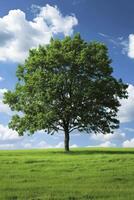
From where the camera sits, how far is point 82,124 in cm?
7431

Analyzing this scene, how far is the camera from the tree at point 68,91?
7281 cm

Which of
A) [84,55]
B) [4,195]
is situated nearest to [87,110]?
[84,55]

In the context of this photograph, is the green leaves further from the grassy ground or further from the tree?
the grassy ground

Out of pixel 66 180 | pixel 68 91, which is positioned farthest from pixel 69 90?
pixel 66 180

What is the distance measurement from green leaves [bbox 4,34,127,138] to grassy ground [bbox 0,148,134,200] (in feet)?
91.9

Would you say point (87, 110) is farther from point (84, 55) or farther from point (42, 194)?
point (42, 194)

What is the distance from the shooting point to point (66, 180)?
1238 inches

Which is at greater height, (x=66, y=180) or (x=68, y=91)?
(x=68, y=91)

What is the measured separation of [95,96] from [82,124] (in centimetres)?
457

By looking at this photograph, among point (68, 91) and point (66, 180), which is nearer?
point (66, 180)

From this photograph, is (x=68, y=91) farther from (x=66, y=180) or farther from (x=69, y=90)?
(x=66, y=180)

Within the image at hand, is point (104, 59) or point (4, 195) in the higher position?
point (104, 59)

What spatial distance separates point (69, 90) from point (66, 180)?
4291 centimetres

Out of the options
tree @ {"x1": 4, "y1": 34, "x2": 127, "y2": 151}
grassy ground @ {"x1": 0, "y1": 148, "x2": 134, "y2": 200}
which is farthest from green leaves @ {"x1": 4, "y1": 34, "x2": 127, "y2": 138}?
grassy ground @ {"x1": 0, "y1": 148, "x2": 134, "y2": 200}
